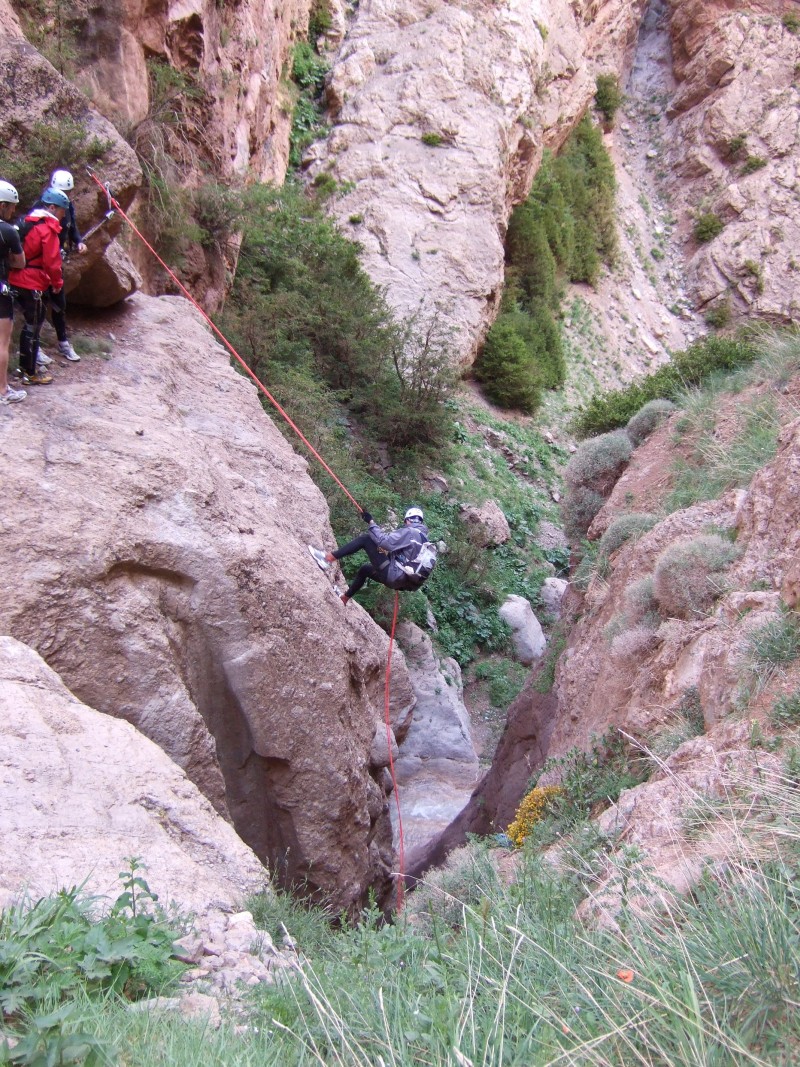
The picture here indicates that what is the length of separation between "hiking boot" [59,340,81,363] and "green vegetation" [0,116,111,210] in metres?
1.34

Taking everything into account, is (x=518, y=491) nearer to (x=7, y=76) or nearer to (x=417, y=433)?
(x=417, y=433)

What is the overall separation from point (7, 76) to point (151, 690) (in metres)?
5.51

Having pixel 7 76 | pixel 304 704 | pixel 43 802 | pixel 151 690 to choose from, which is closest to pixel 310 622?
pixel 304 704

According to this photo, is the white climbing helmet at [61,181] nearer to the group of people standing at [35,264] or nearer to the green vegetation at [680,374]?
the group of people standing at [35,264]

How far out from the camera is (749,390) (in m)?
10.5

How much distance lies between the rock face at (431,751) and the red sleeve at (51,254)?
8.46m

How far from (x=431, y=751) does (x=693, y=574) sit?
7.78 meters

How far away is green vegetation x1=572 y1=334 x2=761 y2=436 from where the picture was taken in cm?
1246

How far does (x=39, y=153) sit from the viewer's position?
23.1 feet

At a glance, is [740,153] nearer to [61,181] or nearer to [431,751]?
[431,751]

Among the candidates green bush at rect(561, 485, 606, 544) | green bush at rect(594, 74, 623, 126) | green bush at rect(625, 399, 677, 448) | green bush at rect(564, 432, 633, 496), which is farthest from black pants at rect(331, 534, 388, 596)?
green bush at rect(594, 74, 623, 126)

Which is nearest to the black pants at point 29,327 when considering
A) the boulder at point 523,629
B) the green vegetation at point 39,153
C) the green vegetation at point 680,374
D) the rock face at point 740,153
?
the green vegetation at point 39,153

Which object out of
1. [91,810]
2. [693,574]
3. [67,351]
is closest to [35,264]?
[67,351]

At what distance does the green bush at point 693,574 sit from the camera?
274 inches
